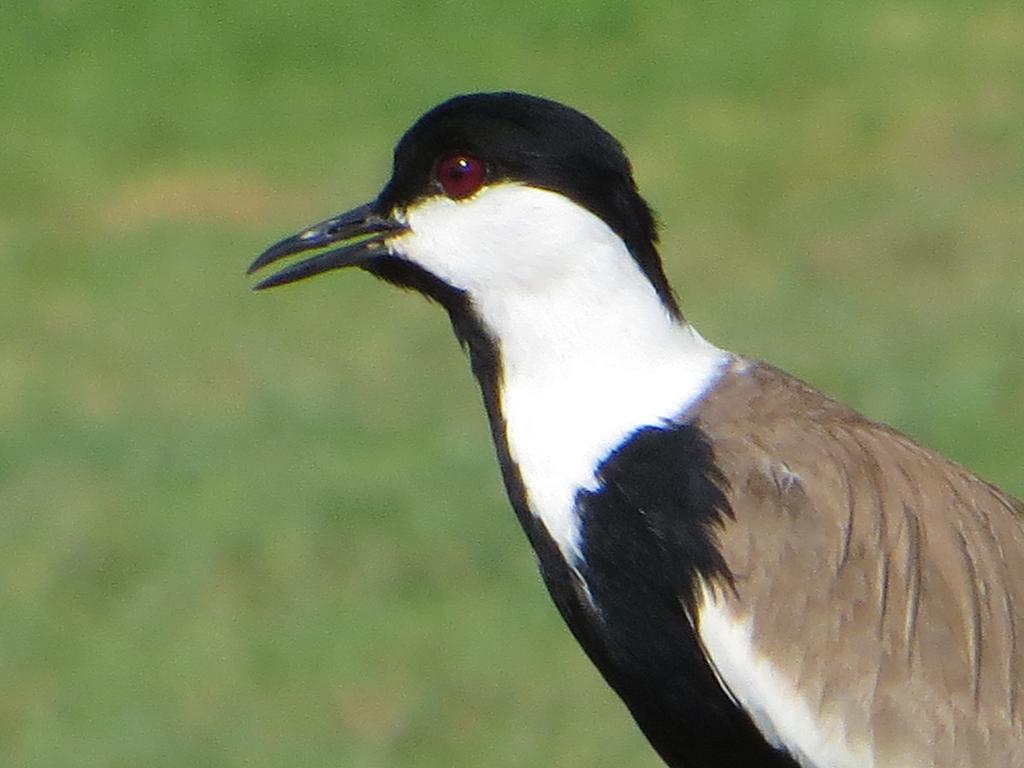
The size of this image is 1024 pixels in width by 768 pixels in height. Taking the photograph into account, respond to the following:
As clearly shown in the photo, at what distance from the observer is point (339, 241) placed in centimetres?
522

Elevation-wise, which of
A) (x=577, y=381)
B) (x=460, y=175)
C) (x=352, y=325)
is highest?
(x=352, y=325)

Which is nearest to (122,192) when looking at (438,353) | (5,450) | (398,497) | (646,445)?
(438,353)

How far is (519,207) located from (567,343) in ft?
1.01

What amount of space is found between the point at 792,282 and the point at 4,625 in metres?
6.81

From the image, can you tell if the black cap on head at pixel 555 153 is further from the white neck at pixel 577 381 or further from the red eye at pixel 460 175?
the white neck at pixel 577 381

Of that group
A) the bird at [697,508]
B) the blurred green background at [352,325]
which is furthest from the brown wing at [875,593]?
the blurred green background at [352,325]

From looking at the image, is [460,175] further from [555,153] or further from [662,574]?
[662,574]

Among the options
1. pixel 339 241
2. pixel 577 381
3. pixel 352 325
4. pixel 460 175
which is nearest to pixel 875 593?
pixel 577 381

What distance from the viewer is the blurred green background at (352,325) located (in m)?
8.79

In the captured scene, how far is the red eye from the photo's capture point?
5004 mm

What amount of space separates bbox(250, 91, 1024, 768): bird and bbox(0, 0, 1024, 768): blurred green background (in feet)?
11.4

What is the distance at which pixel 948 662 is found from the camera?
4695 millimetres

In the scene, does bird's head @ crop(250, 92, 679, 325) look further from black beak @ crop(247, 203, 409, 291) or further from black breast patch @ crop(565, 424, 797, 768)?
black breast patch @ crop(565, 424, 797, 768)

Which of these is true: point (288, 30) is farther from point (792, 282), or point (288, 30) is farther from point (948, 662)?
point (948, 662)
